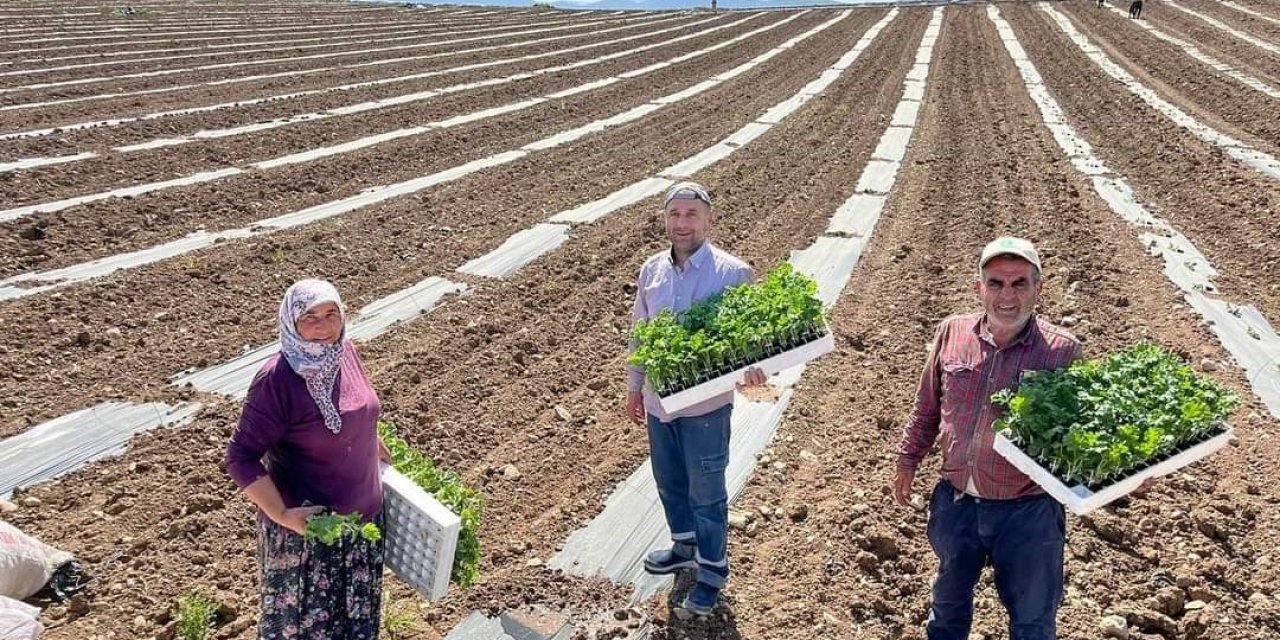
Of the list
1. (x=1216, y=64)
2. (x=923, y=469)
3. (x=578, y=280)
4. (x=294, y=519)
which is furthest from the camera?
(x=1216, y=64)

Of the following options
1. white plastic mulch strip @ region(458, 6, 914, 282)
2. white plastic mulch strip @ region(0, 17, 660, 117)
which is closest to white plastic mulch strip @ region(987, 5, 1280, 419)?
white plastic mulch strip @ region(458, 6, 914, 282)

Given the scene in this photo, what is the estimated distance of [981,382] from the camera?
2.58 metres

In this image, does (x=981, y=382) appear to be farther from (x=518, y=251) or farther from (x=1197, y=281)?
(x=518, y=251)

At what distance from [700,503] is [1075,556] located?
70.1 inches

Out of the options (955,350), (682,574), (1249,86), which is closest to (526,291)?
(682,574)

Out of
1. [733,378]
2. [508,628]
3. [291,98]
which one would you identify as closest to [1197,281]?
[733,378]

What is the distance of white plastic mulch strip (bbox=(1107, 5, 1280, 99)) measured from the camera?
44.9 ft

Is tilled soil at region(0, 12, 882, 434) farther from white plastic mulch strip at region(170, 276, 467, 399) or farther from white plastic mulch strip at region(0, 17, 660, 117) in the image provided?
white plastic mulch strip at region(0, 17, 660, 117)

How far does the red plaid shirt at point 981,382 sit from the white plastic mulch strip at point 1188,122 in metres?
8.65

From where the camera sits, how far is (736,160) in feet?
36.5

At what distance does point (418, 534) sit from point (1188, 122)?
517 inches

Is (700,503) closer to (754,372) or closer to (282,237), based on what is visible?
(754,372)

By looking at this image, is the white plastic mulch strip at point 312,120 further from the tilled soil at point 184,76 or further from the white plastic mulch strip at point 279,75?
the tilled soil at point 184,76

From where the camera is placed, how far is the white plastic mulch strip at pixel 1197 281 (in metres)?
5.32
